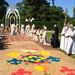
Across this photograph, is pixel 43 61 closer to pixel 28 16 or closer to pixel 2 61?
pixel 2 61

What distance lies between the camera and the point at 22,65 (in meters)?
12.2

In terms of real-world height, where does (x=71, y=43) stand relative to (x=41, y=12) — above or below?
below

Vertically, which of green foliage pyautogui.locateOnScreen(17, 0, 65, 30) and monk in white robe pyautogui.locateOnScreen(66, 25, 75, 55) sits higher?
green foliage pyautogui.locateOnScreen(17, 0, 65, 30)

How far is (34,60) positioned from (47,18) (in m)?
52.6

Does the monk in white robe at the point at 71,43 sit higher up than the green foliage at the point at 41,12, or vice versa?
the green foliage at the point at 41,12

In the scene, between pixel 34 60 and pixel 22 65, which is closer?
pixel 22 65

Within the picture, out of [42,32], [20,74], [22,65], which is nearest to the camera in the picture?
[20,74]

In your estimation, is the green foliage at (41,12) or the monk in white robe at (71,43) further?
the green foliage at (41,12)

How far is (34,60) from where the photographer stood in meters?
13.5

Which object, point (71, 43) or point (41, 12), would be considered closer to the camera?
point (71, 43)

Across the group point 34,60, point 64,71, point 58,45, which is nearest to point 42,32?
point 58,45

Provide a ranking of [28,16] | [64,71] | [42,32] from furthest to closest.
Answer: [28,16], [42,32], [64,71]

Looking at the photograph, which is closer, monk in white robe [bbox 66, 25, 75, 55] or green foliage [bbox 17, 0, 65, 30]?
monk in white robe [bbox 66, 25, 75, 55]

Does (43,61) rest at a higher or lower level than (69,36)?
lower
